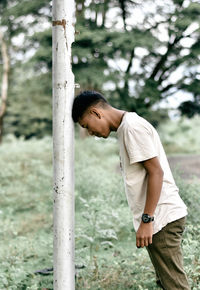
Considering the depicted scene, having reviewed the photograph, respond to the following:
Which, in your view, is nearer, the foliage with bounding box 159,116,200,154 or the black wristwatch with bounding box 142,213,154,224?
the black wristwatch with bounding box 142,213,154,224

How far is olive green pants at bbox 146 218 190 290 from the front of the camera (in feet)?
7.97

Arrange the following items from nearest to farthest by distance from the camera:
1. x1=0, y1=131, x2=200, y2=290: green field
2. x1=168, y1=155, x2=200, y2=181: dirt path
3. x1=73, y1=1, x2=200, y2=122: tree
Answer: x1=0, y1=131, x2=200, y2=290: green field → x1=168, y1=155, x2=200, y2=181: dirt path → x1=73, y1=1, x2=200, y2=122: tree

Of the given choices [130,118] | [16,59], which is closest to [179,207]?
[130,118]

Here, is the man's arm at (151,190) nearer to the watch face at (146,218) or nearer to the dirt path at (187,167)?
the watch face at (146,218)

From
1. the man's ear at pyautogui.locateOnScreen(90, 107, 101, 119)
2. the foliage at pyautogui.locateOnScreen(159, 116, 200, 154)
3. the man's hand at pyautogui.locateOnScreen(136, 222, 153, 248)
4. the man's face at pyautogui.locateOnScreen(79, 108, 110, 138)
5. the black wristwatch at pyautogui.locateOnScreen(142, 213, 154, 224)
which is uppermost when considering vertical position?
the foliage at pyautogui.locateOnScreen(159, 116, 200, 154)

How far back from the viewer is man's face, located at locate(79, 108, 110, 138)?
2.40 m

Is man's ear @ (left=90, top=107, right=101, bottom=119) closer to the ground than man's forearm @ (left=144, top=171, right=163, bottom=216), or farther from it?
farther from it

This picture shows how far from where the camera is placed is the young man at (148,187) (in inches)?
90.8

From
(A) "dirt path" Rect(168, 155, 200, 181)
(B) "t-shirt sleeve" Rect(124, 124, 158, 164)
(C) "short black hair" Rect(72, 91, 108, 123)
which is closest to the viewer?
(B) "t-shirt sleeve" Rect(124, 124, 158, 164)

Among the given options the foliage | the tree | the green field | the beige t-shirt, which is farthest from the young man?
the foliage

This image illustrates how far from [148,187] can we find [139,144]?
Result: 257 millimetres

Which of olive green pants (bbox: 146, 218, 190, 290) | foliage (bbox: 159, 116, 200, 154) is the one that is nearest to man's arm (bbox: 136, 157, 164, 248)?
olive green pants (bbox: 146, 218, 190, 290)

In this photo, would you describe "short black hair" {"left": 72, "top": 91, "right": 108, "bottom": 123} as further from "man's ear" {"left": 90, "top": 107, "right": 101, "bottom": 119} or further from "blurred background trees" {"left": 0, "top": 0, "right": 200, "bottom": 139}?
"blurred background trees" {"left": 0, "top": 0, "right": 200, "bottom": 139}

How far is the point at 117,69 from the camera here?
9812 millimetres
